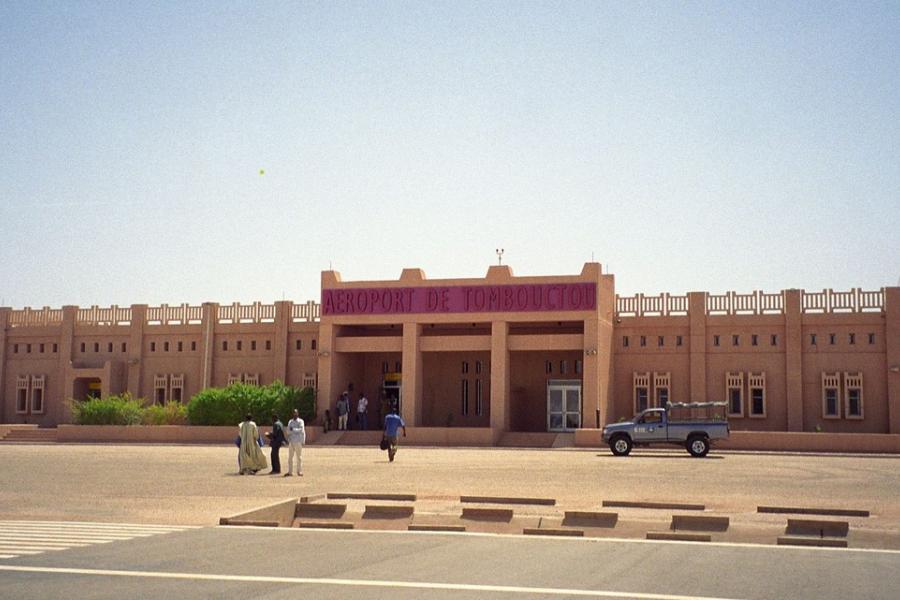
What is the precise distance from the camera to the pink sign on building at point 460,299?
136ft

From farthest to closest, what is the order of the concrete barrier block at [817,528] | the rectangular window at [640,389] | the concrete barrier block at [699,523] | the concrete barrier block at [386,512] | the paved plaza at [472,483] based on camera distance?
the rectangular window at [640,389] → the paved plaza at [472,483] → the concrete barrier block at [386,512] → the concrete barrier block at [699,523] → the concrete barrier block at [817,528]

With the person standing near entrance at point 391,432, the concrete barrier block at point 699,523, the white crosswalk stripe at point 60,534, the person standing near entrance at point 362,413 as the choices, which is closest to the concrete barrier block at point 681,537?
the concrete barrier block at point 699,523

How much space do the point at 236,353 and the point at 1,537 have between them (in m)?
36.6

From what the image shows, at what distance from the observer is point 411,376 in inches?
1687

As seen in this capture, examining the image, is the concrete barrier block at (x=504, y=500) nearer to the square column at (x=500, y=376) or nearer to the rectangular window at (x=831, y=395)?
the square column at (x=500, y=376)

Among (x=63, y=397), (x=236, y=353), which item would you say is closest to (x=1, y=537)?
(x=236, y=353)

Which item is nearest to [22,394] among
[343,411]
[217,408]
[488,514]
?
[217,408]

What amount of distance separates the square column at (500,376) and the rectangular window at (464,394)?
3.84m

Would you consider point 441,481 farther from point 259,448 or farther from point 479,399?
point 479,399

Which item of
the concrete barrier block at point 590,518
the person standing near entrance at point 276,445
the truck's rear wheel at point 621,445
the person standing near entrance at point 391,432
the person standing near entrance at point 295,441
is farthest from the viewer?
the truck's rear wheel at point 621,445

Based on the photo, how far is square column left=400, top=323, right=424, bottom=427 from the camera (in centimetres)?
4269

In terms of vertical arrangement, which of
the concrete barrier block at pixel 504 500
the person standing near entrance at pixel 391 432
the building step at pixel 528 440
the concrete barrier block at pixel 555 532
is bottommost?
the concrete barrier block at pixel 555 532

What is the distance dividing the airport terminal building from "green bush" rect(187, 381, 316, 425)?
967mm

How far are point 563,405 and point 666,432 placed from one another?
11.4m
